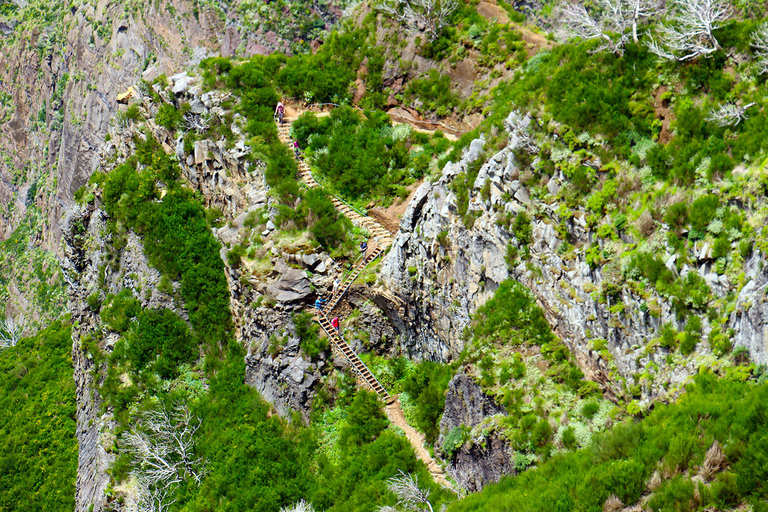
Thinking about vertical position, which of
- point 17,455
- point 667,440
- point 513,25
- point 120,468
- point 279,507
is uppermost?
point 513,25

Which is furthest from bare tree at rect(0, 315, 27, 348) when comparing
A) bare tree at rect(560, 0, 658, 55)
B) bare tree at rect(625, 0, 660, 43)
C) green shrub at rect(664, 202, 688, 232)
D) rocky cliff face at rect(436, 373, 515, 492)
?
green shrub at rect(664, 202, 688, 232)

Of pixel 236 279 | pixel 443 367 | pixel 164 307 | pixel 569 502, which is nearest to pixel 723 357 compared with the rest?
pixel 569 502

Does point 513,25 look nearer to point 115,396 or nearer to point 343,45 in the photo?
point 343,45

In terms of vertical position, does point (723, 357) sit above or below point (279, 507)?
above

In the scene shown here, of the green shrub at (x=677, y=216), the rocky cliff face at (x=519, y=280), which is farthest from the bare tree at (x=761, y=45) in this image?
the rocky cliff face at (x=519, y=280)

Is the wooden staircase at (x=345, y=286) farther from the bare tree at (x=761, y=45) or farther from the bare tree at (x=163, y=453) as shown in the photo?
the bare tree at (x=761, y=45)
